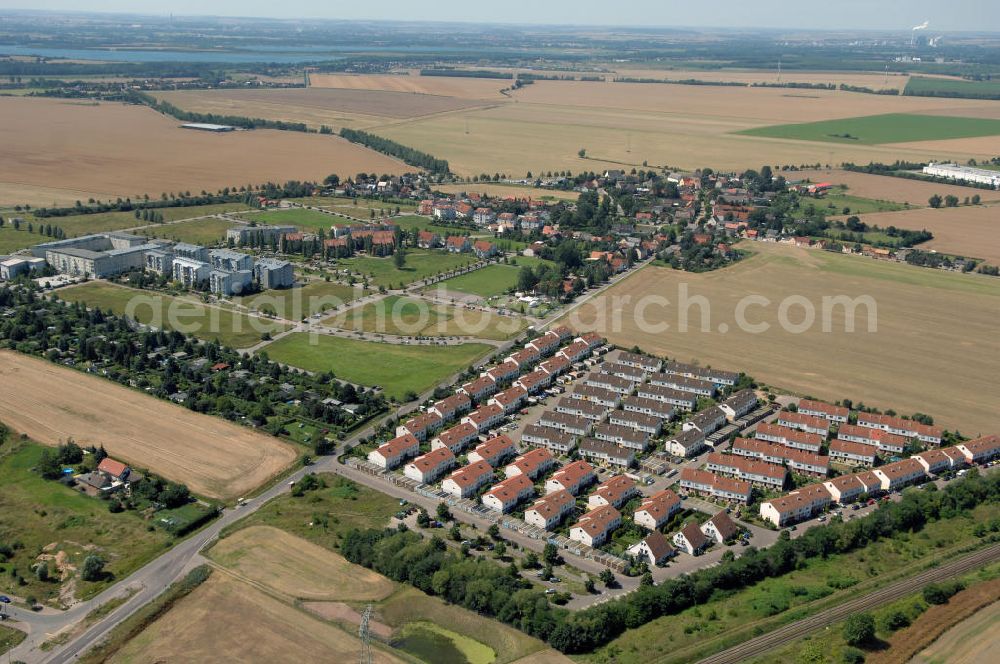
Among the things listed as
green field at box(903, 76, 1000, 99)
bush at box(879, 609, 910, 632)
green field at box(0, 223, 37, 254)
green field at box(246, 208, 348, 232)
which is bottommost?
bush at box(879, 609, 910, 632)

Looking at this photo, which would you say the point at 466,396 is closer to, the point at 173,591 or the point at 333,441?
the point at 333,441

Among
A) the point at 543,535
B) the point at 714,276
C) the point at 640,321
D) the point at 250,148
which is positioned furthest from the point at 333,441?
the point at 250,148

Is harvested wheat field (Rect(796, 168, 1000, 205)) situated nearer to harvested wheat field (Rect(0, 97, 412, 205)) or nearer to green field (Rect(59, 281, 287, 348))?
harvested wheat field (Rect(0, 97, 412, 205))

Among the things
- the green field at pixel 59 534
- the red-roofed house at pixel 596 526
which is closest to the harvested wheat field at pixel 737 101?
the red-roofed house at pixel 596 526

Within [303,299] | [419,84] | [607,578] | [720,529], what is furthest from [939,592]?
[419,84]

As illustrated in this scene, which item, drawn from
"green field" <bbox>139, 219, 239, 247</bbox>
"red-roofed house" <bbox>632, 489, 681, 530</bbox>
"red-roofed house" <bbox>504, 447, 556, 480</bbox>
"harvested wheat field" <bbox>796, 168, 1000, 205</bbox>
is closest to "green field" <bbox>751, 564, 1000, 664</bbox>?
"red-roofed house" <bbox>632, 489, 681, 530</bbox>
